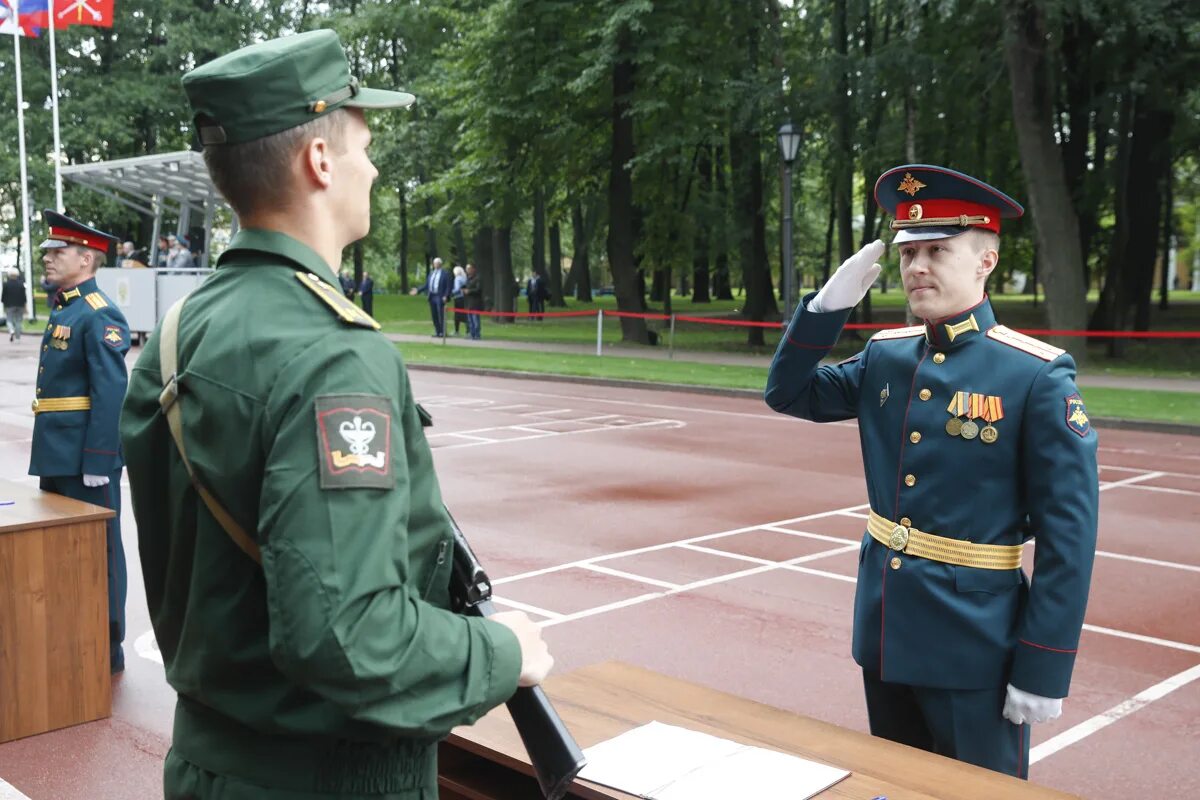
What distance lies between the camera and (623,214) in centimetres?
2948

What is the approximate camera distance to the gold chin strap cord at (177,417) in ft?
5.97

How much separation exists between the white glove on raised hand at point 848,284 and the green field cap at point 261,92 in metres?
1.83

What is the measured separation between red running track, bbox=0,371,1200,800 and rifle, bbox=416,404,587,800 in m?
3.33

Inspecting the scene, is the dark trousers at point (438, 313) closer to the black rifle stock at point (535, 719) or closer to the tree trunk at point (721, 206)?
the tree trunk at point (721, 206)

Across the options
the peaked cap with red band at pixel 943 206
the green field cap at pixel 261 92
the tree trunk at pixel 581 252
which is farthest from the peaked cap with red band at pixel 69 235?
the tree trunk at pixel 581 252

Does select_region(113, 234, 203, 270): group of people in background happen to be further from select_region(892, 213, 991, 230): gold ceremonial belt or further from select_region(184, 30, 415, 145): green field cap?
select_region(184, 30, 415, 145): green field cap

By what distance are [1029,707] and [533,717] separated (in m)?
1.67

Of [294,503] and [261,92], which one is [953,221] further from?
[294,503]

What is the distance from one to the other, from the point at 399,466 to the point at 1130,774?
4.26 meters

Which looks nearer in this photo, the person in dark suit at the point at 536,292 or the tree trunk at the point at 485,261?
the tree trunk at the point at 485,261

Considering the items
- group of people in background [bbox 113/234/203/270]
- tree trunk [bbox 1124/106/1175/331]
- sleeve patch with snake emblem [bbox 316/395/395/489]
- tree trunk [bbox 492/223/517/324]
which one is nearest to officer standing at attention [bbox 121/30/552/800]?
sleeve patch with snake emblem [bbox 316/395/395/489]

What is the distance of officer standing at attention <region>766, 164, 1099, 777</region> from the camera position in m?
3.13

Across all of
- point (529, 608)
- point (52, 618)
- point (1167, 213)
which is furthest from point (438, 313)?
point (52, 618)

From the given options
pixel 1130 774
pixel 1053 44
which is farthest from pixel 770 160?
pixel 1130 774
